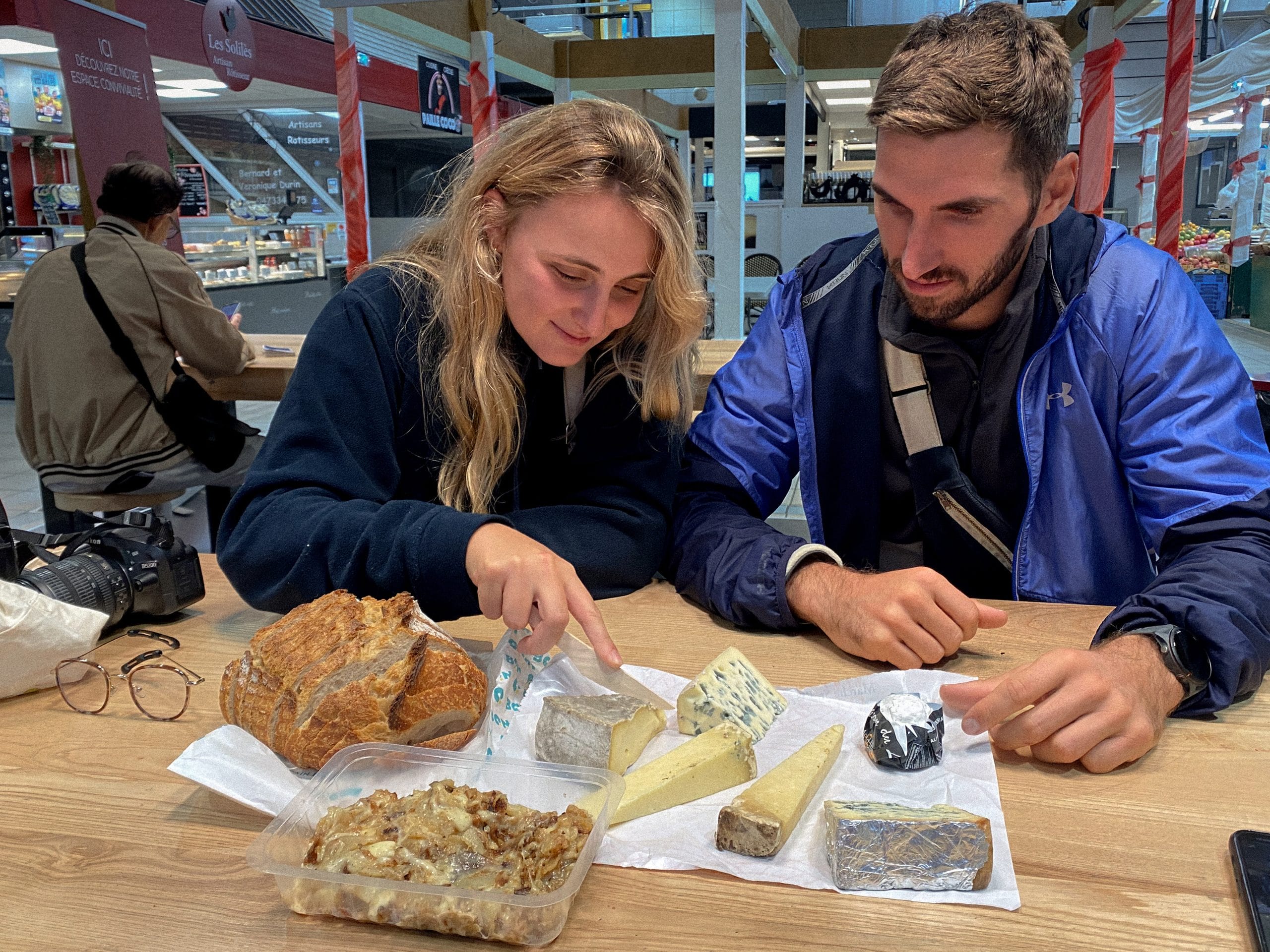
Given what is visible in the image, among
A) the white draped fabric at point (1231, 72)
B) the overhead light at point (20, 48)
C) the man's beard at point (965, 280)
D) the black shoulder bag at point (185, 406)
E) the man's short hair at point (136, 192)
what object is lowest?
the black shoulder bag at point (185, 406)

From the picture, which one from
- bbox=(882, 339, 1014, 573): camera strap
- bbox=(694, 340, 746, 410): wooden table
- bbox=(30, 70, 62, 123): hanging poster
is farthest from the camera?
bbox=(30, 70, 62, 123): hanging poster

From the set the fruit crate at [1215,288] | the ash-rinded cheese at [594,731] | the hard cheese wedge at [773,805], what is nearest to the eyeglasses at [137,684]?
the ash-rinded cheese at [594,731]

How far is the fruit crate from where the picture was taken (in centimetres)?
803

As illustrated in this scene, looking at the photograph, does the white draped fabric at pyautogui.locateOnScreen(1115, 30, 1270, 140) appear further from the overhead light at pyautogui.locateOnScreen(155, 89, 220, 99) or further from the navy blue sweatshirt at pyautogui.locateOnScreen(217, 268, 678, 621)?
the overhead light at pyautogui.locateOnScreen(155, 89, 220, 99)

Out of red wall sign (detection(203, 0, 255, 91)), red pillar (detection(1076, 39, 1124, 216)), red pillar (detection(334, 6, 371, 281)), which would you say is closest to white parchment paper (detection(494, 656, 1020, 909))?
red pillar (detection(334, 6, 371, 281))

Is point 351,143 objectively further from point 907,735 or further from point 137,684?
point 907,735

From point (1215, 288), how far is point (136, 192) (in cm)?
835

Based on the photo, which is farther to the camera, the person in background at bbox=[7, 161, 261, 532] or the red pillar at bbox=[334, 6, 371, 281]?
the red pillar at bbox=[334, 6, 371, 281]

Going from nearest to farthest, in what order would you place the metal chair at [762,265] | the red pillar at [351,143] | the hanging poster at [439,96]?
the red pillar at [351,143]
the hanging poster at [439,96]
the metal chair at [762,265]

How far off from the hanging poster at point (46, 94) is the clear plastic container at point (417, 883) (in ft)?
32.3

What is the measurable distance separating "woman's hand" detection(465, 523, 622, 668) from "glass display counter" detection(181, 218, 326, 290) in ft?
23.8

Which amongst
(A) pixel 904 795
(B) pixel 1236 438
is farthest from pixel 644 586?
(B) pixel 1236 438

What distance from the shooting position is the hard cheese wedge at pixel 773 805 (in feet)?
2.85

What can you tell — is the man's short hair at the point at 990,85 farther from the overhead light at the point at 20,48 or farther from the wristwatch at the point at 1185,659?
the overhead light at the point at 20,48
